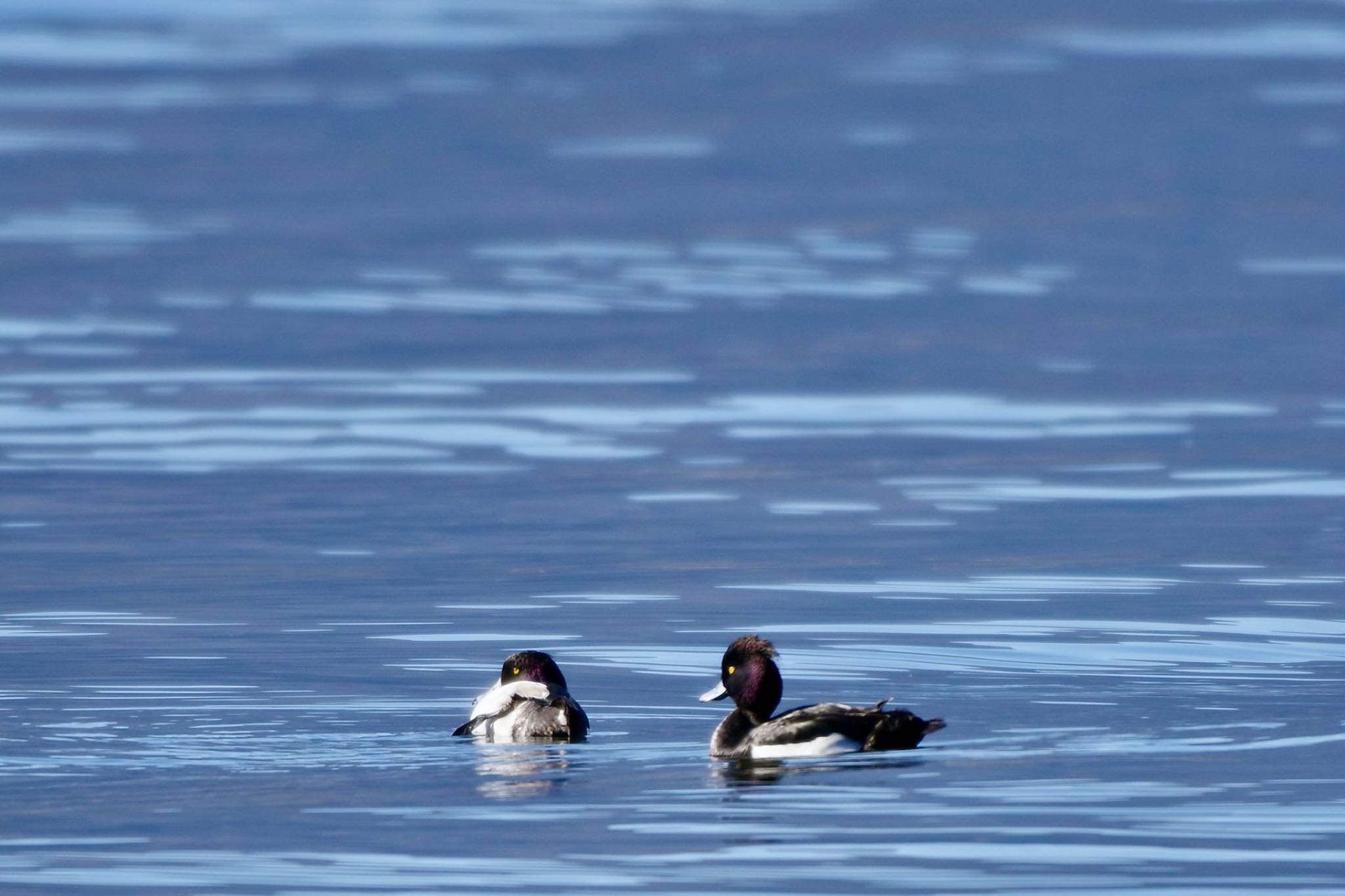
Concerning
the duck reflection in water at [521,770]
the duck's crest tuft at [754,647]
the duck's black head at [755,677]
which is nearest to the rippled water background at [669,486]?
the duck reflection in water at [521,770]

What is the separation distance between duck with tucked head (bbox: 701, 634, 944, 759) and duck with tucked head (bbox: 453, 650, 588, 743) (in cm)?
55

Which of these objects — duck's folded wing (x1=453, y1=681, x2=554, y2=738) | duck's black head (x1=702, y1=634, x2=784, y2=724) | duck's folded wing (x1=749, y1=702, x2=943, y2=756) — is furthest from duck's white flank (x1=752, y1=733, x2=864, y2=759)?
duck's folded wing (x1=453, y1=681, x2=554, y2=738)

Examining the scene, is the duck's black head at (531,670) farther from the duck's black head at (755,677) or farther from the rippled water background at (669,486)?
the duck's black head at (755,677)

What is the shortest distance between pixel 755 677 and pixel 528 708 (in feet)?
2.81

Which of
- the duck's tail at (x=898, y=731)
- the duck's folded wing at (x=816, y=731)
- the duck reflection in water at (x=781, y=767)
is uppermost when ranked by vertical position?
the duck's folded wing at (x=816, y=731)

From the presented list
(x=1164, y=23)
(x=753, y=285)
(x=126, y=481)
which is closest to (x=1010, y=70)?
(x=1164, y=23)

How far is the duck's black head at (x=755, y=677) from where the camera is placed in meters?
11.1

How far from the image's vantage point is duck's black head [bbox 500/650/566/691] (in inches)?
450

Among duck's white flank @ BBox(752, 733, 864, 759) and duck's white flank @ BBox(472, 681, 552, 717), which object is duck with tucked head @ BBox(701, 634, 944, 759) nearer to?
duck's white flank @ BBox(752, 733, 864, 759)

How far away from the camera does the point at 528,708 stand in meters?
11.2

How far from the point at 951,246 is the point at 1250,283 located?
3.79m

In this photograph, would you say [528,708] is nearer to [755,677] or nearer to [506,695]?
[506,695]

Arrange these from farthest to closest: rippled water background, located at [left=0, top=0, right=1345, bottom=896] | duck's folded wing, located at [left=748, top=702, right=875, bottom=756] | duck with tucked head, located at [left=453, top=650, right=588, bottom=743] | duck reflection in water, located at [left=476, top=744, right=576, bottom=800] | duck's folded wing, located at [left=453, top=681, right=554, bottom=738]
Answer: duck's folded wing, located at [left=453, top=681, right=554, bottom=738], duck with tucked head, located at [left=453, top=650, right=588, bottom=743], duck's folded wing, located at [left=748, top=702, right=875, bottom=756], duck reflection in water, located at [left=476, top=744, right=576, bottom=800], rippled water background, located at [left=0, top=0, right=1345, bottom=896]

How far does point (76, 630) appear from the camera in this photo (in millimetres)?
13555
